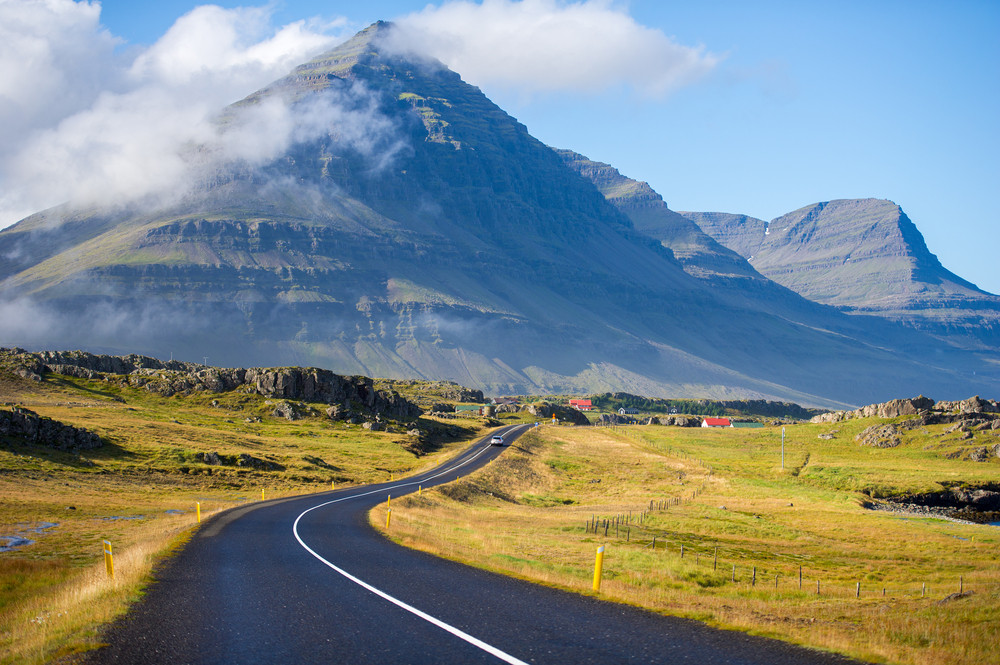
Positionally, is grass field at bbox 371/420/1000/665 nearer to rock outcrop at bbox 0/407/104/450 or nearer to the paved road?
the paved road

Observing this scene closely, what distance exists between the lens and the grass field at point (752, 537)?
53.4ft

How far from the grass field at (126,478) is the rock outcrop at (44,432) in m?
1.60

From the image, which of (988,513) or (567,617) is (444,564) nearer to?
(567,617)

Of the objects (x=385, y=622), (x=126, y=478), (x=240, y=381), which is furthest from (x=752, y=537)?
(x=240, y=381)

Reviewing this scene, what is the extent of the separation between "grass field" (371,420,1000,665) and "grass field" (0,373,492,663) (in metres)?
10.7

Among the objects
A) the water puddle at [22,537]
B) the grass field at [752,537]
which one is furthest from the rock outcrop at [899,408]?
the water puddle at [22,537]

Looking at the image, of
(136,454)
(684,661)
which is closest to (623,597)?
(684,661)

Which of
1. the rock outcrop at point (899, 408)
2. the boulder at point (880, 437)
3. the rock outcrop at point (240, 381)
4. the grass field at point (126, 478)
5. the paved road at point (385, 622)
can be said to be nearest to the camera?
the paved road at point (385, 622)

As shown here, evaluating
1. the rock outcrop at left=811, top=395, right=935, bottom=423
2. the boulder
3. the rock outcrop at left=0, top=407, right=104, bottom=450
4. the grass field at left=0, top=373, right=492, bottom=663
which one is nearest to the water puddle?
the grass field at left=0, top=373, right=492, bottom=663

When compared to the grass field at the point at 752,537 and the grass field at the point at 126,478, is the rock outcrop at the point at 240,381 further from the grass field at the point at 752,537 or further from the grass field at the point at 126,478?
the grass field at the point at 752,537

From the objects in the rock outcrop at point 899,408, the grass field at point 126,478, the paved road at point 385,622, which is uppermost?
the rock outcrop at point 899,408

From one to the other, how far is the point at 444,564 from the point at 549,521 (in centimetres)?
2447

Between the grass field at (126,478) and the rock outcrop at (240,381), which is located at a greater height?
the rock outcrop at (240,381)

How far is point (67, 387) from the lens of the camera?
118 m
